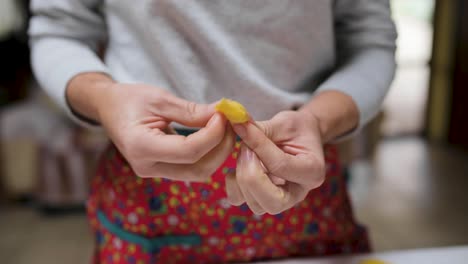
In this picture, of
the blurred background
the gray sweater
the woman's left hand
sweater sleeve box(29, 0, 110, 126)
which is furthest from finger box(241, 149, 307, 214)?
the blurred background

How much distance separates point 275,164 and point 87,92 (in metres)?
0.21

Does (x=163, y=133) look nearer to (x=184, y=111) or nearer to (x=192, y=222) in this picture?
(x=184, y=111)

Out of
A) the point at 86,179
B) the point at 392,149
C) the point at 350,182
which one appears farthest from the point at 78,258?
the point at 392,149

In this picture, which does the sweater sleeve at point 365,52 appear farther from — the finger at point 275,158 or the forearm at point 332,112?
the finger at point 275,158

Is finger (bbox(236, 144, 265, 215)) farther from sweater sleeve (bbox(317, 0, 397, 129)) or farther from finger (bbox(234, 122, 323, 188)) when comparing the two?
sweater sleeve (bbox(317, 0, 397, 129))

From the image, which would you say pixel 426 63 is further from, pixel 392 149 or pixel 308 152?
pixel 308 152

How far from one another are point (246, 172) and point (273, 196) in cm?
3

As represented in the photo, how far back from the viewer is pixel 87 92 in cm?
46

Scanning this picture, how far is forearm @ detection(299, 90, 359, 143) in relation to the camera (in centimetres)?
44

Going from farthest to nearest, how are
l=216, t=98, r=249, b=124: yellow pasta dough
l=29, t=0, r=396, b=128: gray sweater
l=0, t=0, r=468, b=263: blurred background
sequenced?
l=0, t=0, r=468, b=263: blurred background → l=29, t=0, r=396, b=128: gray sweater → l=216, t=98, r=249, b=124: yellow pasta dough

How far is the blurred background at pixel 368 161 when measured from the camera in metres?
1.72

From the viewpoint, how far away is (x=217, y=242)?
0.50 m

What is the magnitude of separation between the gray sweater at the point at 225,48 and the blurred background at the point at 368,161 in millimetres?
1123

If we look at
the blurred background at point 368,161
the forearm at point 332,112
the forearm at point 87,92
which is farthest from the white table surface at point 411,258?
the blurred background at point 368,161
